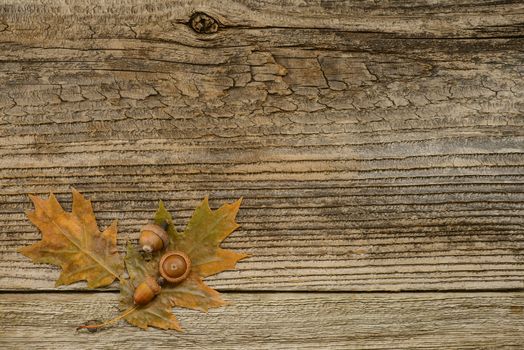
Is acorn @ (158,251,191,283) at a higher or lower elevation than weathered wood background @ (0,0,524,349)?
lower

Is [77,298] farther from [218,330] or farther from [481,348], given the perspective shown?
[481,348]

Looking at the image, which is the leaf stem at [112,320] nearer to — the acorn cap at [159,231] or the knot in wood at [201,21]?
the acorn cap at [159,231]

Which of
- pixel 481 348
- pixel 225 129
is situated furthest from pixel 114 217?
pixel 481 348

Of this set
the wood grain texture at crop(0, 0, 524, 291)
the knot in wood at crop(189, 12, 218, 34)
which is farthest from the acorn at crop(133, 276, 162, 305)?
the knot in wood at crop(189, 12, 218, 34)

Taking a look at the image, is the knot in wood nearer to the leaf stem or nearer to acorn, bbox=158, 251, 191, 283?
acorn, bbox=158, 251, 191, 283

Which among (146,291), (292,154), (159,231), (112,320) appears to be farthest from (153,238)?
(292,154)

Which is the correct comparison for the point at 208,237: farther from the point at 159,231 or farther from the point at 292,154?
the point at 292,154
